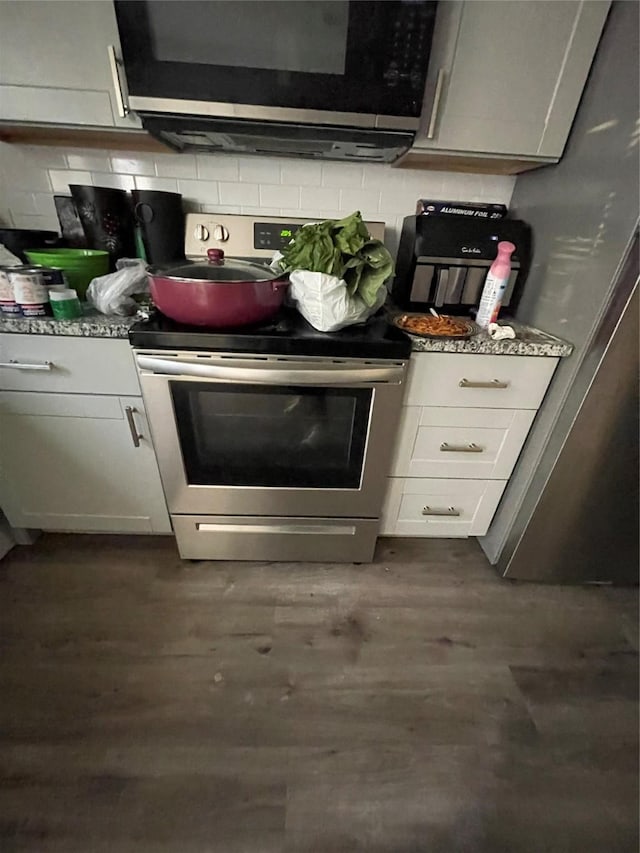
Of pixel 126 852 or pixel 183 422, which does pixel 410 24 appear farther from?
pixel 126 852

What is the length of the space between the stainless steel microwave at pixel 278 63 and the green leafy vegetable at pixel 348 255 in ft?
0.93

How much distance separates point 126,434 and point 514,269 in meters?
1.38

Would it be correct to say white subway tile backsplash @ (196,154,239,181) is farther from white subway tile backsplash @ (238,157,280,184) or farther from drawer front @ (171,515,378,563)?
drawer front @ (171,515,378,563)

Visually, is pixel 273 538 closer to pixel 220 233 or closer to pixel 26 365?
pixel 26 365

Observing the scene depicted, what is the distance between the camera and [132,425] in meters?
1.18

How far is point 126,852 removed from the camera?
0.81 m

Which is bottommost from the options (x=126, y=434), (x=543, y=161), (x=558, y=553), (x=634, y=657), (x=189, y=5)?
(x=634, y=657)

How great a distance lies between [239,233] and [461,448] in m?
1.10

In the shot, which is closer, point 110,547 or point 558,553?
point 558,553

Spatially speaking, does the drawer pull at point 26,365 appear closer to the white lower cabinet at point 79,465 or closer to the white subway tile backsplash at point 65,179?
the white lower cabinet at point 79,465

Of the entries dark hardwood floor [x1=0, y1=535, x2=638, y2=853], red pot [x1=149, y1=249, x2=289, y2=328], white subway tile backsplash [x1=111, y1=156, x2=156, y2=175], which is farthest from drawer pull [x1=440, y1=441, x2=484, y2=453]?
white subway tile backsplash [x1=111, y1=156, x2=156, y2=175]

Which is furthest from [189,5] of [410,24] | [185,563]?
[185,563]

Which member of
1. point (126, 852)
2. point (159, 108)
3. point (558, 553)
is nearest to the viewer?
point (126, 852)

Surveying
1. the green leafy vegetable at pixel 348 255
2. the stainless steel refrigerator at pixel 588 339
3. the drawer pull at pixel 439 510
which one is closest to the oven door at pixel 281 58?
the green leafy vegetable at pixel 348 255
